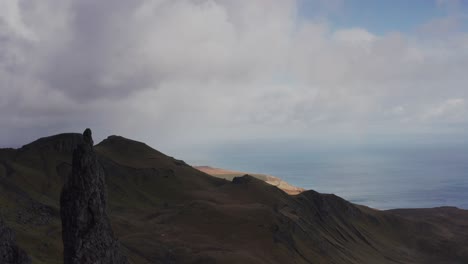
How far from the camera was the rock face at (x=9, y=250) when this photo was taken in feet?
87.1

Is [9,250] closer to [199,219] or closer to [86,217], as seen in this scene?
[86,217]

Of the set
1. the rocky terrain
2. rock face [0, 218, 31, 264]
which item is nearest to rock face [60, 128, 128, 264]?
rock face [0, 218, 31, 264]

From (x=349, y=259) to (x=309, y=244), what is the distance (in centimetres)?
1103

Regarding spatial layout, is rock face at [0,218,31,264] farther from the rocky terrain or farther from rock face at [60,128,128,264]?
the rocky terrain

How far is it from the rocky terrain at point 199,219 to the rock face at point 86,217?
26.9 meters

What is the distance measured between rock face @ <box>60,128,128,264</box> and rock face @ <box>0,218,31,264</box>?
169 inches

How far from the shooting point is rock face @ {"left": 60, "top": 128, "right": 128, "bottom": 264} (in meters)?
24.8

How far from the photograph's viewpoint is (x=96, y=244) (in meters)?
25.1

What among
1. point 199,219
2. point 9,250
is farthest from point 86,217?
point 199,219

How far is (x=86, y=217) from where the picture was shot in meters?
25.5

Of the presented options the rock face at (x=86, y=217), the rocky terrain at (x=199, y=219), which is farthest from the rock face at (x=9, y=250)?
the rocky terrain at (x=199, y=219)

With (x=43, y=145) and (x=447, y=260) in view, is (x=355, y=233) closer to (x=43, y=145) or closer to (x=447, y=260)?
(x=447, y=260)

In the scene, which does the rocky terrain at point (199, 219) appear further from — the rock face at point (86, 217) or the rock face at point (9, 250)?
the rock face at point (86, 217)

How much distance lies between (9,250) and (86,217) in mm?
5955
